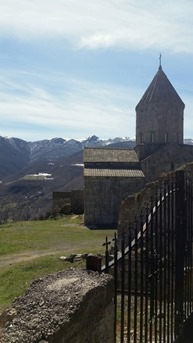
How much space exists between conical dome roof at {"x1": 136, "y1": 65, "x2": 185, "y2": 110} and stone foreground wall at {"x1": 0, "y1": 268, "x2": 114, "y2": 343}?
3147 centimetres

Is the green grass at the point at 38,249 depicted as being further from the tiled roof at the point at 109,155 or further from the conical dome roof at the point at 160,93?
the conical dome roof at the point at 160,93

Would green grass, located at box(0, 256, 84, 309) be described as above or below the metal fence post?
below

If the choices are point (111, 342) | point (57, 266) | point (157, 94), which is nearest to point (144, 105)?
point (157, 94)

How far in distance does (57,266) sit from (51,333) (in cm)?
1120

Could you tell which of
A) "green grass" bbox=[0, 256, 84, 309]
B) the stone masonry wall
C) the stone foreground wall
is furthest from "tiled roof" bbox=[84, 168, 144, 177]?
the stone foreground wall

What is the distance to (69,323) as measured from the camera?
121 inches

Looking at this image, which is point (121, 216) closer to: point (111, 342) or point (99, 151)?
point (99, 151)

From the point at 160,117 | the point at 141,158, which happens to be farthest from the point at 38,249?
the point at 160,117

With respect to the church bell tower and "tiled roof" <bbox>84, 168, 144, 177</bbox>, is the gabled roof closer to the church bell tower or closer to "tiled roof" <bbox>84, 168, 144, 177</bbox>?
"tiled roof" <bbox>84, 168, 144, 177</bbox>

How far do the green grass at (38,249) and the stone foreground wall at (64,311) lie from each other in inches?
227

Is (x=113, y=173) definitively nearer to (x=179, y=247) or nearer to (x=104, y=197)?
(x=104, y=197)

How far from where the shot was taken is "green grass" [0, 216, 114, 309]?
12.3 metres

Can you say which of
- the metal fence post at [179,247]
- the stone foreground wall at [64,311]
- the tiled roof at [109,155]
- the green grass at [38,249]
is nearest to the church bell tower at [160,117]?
the tiled roof at [109,155]

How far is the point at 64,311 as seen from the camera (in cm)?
310
